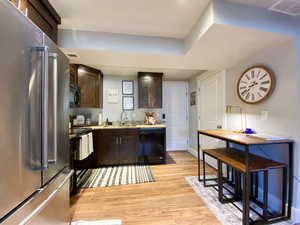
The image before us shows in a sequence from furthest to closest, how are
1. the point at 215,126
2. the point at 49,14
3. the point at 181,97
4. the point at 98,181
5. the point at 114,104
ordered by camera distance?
the point at 181,97
the point at 114,104
the point at 215,126
the point at 98,181
the point at 49,14

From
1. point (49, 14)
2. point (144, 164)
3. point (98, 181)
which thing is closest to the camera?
point (49, 14)

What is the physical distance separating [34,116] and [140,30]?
5.30ft

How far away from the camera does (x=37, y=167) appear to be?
862 mm

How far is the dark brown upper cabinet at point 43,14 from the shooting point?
3.92 ft

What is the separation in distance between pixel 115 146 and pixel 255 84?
2862 millimetres

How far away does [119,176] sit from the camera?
8.77ft

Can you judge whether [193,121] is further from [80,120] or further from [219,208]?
[80,120]

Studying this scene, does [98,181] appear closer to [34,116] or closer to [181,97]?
[34,116]

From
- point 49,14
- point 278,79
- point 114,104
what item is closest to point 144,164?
point 114,104

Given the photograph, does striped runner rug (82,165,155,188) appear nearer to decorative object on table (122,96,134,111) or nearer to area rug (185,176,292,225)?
area rug (185,176,292,225)

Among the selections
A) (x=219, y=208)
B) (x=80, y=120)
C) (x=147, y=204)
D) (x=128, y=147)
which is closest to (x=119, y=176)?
(x=128, y=147)

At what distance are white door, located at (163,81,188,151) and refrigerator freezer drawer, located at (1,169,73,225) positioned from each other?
325 cm

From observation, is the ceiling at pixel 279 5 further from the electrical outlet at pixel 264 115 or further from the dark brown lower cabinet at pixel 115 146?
the dark brown lower cabinet at pixel 115 146

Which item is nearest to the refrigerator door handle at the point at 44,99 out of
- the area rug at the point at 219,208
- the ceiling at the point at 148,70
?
the area rug at the point at 219,208
